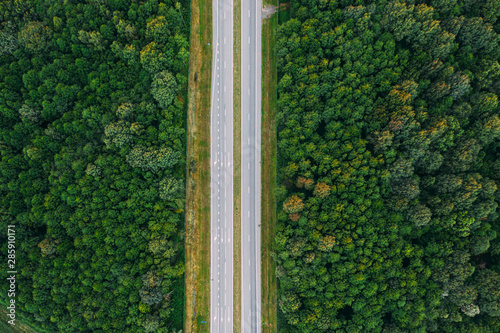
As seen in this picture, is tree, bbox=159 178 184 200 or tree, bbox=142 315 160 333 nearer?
tree, bbox=142 315 160 333

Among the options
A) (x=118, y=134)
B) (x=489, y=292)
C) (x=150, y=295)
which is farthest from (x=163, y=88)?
(x=489, y=292)

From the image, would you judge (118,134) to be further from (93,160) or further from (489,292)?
(489,292)

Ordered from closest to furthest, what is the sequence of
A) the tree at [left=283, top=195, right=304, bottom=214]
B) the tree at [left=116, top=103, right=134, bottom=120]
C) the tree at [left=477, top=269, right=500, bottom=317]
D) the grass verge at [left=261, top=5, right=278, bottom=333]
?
the tree at [left=477, top=269, right=500, bottom=317] < the tree at [left=283, top=195, right=304, bottom=214] < the tree at [left=116, top=103, right=134, bottom=120] < the grass verge at [left=261, top=5, right=278, bottom=333]

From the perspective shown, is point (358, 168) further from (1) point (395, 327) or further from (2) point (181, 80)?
(2) point (181, 80)

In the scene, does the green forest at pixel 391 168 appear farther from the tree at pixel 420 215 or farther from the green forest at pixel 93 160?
the green forest at pixel 93 160

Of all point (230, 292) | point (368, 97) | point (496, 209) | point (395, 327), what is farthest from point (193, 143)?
point (496, 209)

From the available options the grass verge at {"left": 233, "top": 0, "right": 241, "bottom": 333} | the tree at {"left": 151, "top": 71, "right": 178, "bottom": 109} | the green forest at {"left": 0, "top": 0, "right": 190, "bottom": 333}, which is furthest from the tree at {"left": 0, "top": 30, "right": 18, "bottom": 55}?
the grass verge at {"left": 233, "top": 0, "right": 241, "bottom": 333}

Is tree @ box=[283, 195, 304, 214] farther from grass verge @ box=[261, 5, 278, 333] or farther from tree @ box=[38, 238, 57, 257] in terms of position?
tree @ box=[38, 238, 57, 257]

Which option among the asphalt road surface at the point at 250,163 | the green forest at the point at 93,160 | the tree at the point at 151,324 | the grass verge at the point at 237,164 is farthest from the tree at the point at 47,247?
the asphalt road surface at the point at 250,163
